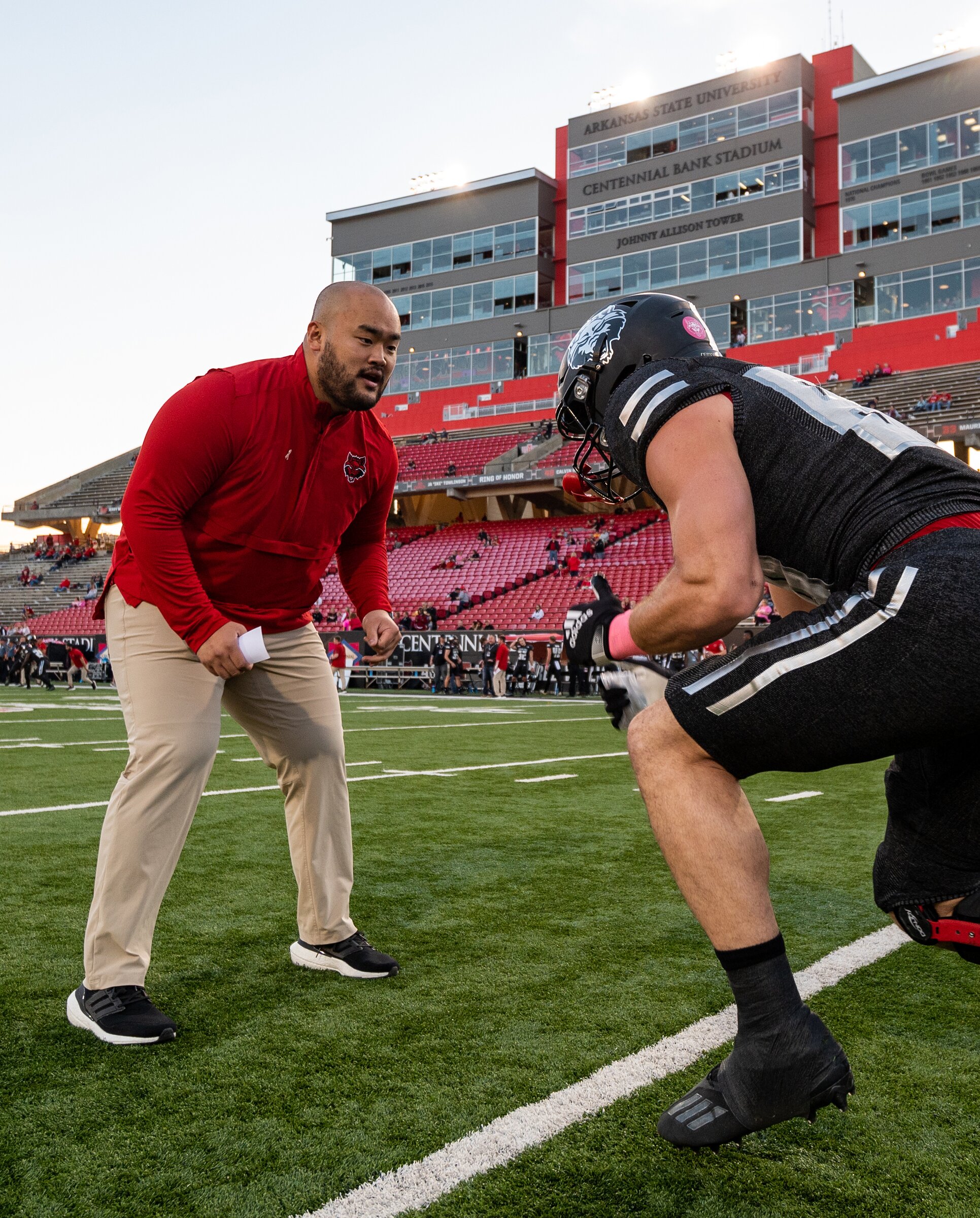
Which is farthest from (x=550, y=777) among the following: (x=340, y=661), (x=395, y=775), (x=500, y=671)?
(x=340, y=661)

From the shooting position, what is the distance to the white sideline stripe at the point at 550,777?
8.06 metres

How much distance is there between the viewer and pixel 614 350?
7.72 ft

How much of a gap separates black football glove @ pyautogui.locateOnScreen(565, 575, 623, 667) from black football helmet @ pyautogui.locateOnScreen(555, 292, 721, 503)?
11.4 inches

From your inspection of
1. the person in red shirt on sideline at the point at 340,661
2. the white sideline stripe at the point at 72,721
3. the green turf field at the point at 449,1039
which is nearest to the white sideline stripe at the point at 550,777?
the green turf field at the point at 449,1039

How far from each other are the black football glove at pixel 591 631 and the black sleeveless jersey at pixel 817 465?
0.31 metres

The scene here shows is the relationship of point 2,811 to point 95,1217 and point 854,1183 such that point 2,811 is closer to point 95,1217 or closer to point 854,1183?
point 95,1217

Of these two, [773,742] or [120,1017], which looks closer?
[773,742]

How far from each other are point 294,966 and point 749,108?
46.4 m

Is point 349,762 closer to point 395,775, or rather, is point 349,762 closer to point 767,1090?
point 395,775

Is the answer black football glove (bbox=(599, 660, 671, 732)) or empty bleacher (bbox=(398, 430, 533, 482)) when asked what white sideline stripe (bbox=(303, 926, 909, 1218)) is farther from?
empty bleacher (bbox=(398, 430, 533, 482))

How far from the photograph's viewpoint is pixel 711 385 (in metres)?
1.99

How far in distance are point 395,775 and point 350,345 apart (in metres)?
5.59

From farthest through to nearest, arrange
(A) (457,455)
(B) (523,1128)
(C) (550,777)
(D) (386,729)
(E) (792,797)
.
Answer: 1. (A) (457,455)
2. (D) (386,729)
3. (C) (550,777)
4. (E) (792,797)
5. (B) (523,1128)

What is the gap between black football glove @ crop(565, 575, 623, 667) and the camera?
2146 mm
